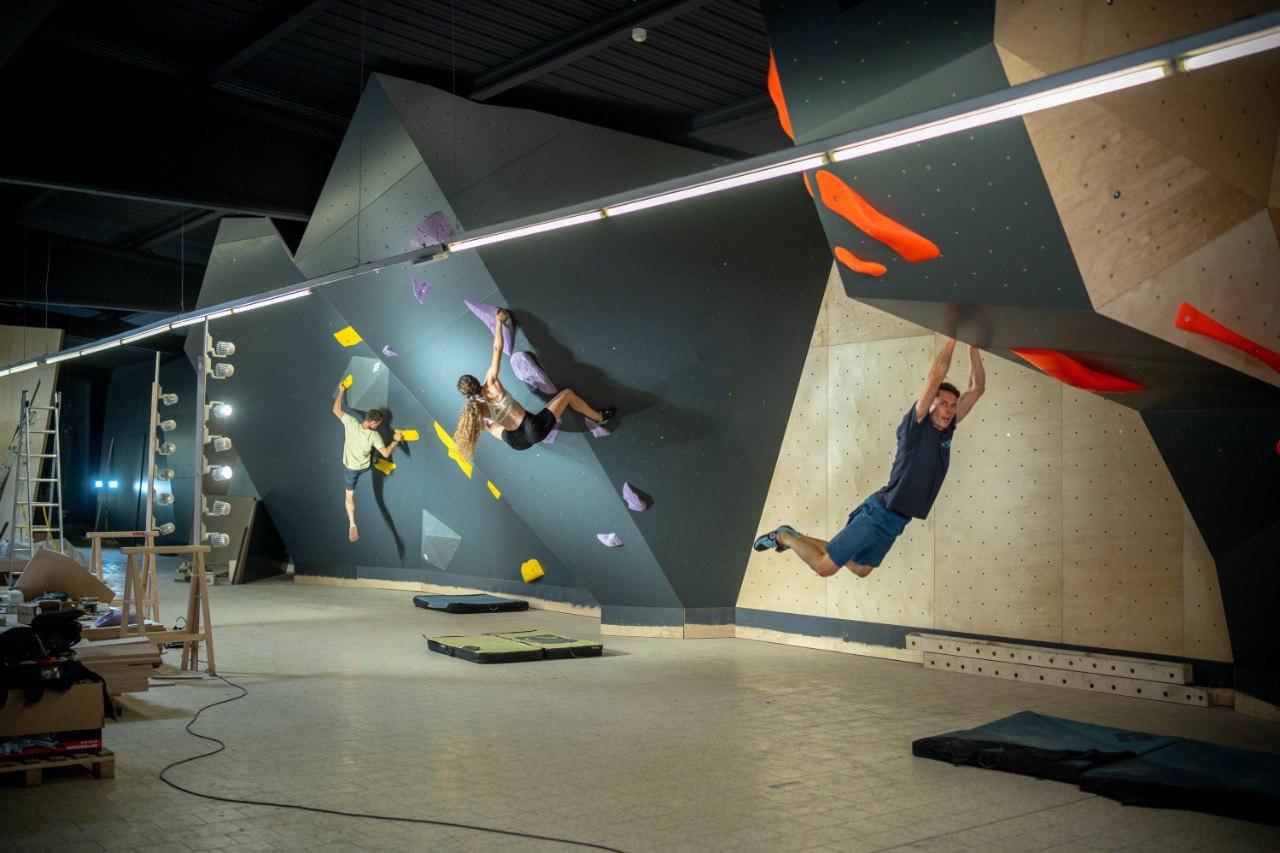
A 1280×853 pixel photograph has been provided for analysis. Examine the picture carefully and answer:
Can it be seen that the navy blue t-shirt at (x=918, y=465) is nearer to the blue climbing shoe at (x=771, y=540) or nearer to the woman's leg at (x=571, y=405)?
the blue climbing shoe at (x=771, y=540)

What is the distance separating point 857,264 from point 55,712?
15.2 ft

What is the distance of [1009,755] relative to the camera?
5273 mm

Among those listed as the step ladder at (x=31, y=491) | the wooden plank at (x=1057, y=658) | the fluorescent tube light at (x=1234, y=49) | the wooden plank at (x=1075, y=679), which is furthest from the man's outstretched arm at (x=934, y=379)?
the step ladder at (x=31, y=491)

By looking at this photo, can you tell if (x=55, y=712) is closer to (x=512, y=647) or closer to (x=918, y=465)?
(x=512, y=647)

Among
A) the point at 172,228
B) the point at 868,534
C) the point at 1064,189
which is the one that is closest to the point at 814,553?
the point at 868,534

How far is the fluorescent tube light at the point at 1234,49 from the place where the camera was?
10.1 ft

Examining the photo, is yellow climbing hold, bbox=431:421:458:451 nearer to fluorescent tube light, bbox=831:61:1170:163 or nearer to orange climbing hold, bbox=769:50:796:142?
orange climbing hold, bbox=769:50:796:142

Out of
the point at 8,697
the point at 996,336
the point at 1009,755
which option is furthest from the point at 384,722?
the point at 996,336

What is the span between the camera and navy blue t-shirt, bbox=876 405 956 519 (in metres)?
8.52

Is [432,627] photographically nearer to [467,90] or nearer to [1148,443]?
[467,90]

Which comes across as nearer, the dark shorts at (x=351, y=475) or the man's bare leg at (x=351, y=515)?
the dark shorts at (x=351, y=475)

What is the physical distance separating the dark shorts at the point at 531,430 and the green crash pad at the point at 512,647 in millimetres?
1705

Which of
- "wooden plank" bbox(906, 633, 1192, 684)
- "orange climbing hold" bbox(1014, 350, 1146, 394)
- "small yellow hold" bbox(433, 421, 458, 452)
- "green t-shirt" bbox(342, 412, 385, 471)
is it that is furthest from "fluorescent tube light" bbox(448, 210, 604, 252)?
"green t-shirt" bbox(342, 412, 385, 471)

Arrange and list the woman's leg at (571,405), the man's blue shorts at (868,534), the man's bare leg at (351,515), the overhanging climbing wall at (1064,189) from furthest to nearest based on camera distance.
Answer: the man's bare leg at (351,515) → the woman's leg at (571,405) → the man's blue shorts at (868,534) → the overhanging climbing wall at (1064,189)
